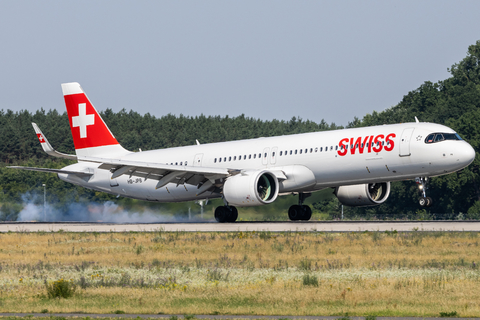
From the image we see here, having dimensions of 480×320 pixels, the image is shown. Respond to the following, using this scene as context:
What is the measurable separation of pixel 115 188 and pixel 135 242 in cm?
1603

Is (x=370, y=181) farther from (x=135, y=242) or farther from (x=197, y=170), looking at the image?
(x=135, y=242)

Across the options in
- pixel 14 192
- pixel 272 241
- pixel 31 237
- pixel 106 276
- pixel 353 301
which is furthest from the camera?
pixel 14 192

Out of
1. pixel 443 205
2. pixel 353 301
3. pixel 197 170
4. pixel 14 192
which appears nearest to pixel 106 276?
pixel 353 301

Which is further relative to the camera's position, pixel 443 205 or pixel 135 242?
pixel 443 205

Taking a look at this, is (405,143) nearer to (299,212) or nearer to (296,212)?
(299,212)

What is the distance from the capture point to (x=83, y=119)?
44.7 meters

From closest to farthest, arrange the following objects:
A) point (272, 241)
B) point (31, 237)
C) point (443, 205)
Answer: point (272, 241) → point (31, 237) → point (443, 205)

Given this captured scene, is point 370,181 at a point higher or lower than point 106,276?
higher

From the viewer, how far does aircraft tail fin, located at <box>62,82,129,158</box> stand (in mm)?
44594

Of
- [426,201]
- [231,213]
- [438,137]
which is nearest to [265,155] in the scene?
[231,213]

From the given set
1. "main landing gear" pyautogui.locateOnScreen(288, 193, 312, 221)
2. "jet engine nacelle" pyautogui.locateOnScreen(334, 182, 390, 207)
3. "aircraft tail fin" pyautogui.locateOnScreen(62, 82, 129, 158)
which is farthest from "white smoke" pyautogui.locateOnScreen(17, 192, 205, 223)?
"jet engine nacelle" pyautogui.locateOnScreen(334, 182, 390, 207)

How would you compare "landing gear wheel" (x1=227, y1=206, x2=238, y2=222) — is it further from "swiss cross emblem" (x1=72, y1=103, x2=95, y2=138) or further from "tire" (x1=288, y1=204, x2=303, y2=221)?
"swiss cross emblem" (x1=72, y1=103, x2=95, y2=138)

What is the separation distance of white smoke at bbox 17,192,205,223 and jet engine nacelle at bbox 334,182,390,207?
9.76 metres

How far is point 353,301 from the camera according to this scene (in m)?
14.6
